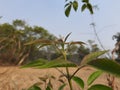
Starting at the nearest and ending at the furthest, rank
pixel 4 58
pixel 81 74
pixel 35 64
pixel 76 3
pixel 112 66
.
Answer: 1. pixel 112 66
2. pixel 35 64
3. pixel 76 3
4. pixel 81 74
5. pixel 4 58

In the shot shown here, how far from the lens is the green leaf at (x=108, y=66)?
1.63ft

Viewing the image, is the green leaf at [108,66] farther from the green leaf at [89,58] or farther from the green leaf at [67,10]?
the green leaf at [67,10]

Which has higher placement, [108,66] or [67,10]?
[67,10]

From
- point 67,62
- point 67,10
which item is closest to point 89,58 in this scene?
point 67,62

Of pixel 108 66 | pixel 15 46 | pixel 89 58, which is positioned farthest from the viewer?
pixel 15 46

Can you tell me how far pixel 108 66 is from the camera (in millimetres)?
504

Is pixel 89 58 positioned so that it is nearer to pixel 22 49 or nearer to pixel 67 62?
pixel 67 62

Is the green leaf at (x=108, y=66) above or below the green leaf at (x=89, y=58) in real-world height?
below

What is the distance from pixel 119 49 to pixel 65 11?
30 centimetres

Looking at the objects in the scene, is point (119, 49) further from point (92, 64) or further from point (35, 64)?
point (92, 64)

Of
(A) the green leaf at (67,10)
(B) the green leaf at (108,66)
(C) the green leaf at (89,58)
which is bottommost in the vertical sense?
(B) the green leaf at (108,66)

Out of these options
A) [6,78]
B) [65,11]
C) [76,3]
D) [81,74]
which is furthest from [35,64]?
[81,74]

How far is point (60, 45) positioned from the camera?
767 mm

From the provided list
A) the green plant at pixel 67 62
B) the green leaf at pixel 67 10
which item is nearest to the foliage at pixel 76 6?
the green leaf at pixel 67 10
